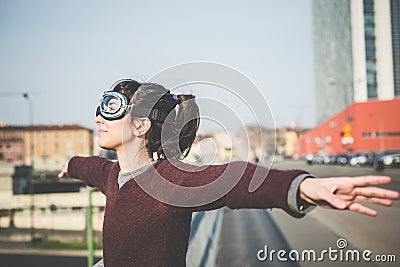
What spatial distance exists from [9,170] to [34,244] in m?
7.38

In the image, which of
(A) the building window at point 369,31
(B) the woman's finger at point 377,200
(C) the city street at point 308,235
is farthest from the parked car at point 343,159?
(B) the woman's finger at point 377,200

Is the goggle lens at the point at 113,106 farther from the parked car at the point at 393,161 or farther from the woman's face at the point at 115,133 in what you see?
the parked car at the point at 393,161

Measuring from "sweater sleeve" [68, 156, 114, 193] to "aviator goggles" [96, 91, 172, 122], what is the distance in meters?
0.35

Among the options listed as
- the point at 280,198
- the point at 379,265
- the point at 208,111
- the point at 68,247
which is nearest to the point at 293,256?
the point at 379,265

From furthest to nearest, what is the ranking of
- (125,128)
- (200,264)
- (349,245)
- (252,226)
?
(252,226) < (349,245) < (200,264) < (125,128)

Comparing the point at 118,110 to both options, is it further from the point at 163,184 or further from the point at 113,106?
the point at 163,184

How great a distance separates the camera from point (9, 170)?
46656 millimetres

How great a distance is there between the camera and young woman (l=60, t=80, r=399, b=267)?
4.48 ft

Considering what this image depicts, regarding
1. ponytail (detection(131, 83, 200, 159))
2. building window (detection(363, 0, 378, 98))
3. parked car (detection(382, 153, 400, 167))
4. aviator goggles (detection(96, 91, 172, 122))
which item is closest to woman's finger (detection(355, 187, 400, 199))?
ponytail (detection(131, 83, 200, 159))

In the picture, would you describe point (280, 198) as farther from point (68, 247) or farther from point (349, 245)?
point (68, 247)

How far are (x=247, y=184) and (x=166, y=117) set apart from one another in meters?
0.66

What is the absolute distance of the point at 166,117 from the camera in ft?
6.91

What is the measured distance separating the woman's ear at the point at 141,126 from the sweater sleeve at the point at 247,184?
0.39m

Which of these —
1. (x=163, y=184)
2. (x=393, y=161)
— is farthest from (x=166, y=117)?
(x=393, y=161)
